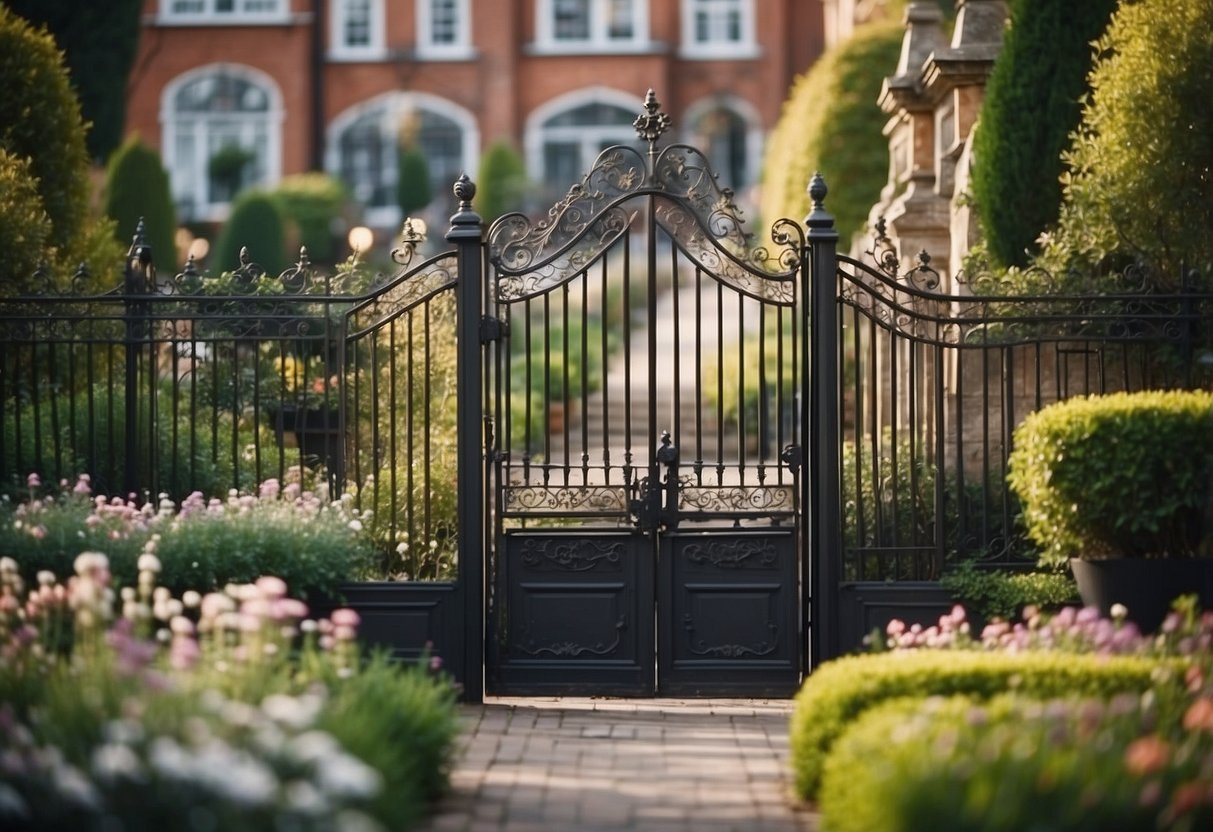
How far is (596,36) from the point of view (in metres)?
32.9

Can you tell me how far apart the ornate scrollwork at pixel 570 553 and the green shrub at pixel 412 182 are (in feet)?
81.2

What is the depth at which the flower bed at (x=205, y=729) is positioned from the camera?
12.6 ft

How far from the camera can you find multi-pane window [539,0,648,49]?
1292 inches

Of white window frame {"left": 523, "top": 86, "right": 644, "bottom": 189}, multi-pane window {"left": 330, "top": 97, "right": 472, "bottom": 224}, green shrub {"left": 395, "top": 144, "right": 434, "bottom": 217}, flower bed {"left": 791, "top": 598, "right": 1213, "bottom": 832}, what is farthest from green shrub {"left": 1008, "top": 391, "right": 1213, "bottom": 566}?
multi-pane window {"left": 330, "top": 97, "right": 472, "bottom": 224}

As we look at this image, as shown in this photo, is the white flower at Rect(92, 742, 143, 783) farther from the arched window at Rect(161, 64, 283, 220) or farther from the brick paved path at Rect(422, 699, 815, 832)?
the arched window at Rect(161, 64, 283, 220)

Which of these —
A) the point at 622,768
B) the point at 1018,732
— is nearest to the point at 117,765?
the point at 1018,732

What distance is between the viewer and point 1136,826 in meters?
4.05

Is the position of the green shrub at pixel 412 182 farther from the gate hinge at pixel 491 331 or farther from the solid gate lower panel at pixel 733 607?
the solid gate lower panel at pixel 733 607

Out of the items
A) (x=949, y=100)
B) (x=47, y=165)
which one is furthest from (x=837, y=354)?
(x=47, y=165)

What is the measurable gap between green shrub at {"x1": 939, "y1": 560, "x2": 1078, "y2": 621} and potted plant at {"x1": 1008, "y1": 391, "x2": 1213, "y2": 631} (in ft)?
1.09

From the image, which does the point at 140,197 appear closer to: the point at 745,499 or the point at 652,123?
the point at 652,123

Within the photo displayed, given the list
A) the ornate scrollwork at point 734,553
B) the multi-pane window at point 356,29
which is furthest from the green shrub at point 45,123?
the multi-pane window at point 356,29

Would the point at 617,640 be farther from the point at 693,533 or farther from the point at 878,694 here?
the point at 878,694

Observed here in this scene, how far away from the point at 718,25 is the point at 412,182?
21.9 feet
